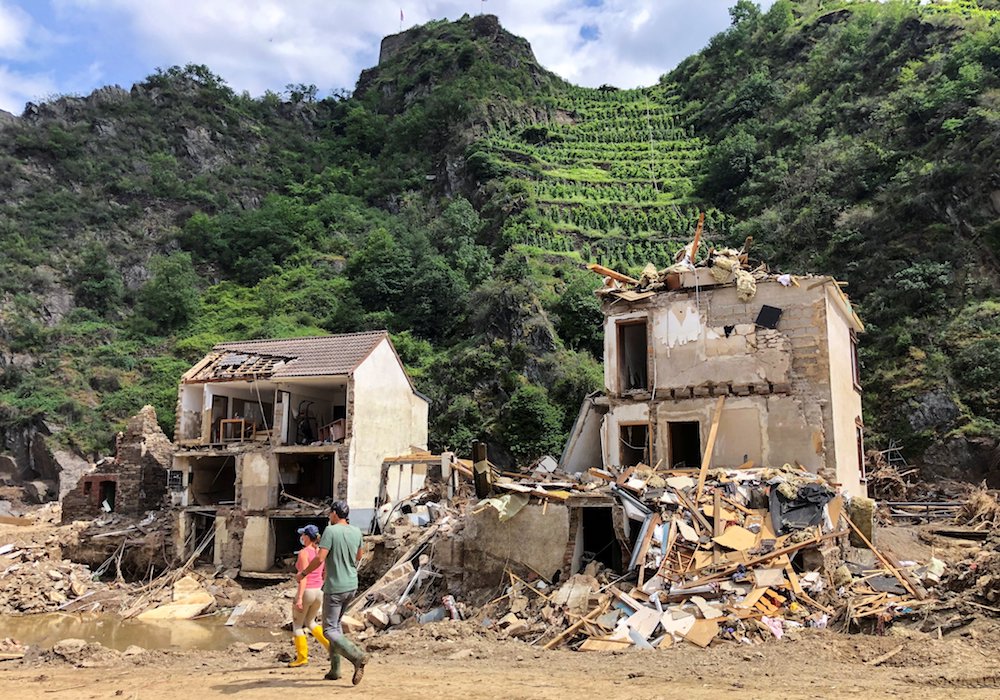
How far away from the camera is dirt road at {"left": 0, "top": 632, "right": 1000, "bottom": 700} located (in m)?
7.63

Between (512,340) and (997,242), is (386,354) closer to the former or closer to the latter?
(512,340)

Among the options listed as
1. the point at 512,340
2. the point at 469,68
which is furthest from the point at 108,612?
the point at 469,68

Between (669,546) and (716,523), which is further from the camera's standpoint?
(716,523)

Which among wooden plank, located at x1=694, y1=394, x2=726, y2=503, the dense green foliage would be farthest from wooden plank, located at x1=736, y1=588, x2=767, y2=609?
the dense green foliage

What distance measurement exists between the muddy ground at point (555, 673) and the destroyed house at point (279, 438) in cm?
1372

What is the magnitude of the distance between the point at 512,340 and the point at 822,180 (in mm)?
23317

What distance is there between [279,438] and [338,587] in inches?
750

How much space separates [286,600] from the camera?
2134cm

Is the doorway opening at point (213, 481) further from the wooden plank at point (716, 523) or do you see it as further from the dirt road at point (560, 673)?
the wooden plank at point (716, 523)

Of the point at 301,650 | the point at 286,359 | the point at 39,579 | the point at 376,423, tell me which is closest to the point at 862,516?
the point at 301,650

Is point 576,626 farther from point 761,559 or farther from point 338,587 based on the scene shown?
point 338,587

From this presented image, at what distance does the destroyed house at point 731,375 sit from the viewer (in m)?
18.8

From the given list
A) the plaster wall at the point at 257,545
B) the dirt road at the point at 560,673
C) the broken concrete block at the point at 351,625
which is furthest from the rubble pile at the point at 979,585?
the plaster wall at the point at 257,545

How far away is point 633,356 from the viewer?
22.2 m
